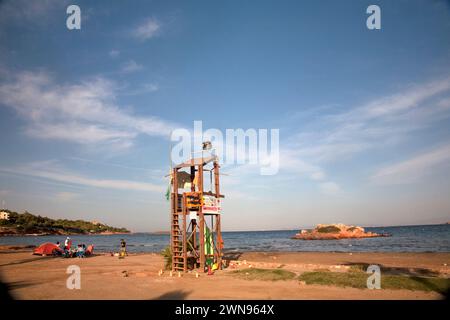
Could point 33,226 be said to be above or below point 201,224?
below

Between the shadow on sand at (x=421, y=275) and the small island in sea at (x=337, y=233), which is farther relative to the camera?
the small island in sea at (x=337, y=233)

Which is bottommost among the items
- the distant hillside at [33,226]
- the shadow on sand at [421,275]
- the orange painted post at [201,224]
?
the distant hillside at [33,226]

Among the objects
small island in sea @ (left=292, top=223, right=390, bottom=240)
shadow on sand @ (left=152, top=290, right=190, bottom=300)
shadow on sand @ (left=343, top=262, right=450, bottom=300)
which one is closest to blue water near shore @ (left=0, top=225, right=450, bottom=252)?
small island in sea @ (left=292, top=223, right=390, bottom=240)

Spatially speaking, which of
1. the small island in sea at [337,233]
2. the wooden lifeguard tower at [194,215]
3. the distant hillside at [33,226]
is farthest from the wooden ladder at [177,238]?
the distant hillside at [33,226]

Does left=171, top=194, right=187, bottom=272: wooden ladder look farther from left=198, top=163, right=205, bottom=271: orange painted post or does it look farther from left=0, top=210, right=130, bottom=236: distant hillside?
left=0, top=210, right=130, bottom=236: distant hillside

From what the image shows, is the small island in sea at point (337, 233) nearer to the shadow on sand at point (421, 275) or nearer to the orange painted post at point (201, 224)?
the shadow on sand at point (421, 275)

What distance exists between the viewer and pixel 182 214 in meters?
20.8

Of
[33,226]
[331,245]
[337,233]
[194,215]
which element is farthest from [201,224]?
[33,226]

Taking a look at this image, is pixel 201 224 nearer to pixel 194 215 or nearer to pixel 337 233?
pixel 194 215

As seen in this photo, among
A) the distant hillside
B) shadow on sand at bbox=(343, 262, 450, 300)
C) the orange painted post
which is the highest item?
the orange painted post

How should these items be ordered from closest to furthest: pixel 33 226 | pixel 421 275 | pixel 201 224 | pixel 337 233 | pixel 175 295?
pixel 175 295 → pixel 201 224 → pixel 421 275 → pixel 337 233 → pixel 33 226
